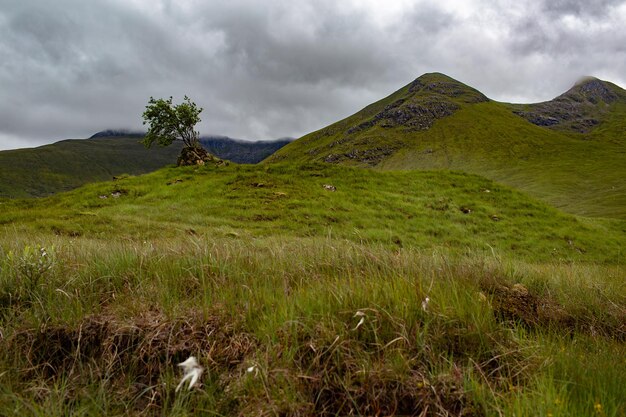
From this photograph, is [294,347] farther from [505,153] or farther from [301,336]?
[505,153]

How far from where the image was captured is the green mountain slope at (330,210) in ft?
51.4

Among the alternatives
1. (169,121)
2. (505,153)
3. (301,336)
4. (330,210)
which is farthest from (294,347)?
(505,153)

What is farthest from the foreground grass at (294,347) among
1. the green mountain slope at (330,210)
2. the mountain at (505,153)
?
the mountain at (505,153)

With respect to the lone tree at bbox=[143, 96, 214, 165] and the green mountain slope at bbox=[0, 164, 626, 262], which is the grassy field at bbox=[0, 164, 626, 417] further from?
the lone tree at bbox=[143, 96, 214, 165]

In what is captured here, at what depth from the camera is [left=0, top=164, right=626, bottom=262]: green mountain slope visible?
617 inches

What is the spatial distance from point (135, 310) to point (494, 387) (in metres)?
3.06

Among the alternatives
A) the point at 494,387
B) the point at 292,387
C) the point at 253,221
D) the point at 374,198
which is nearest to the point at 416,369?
the point at 494,387

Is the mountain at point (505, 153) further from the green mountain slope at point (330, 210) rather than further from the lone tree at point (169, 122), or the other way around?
the lone tree at point (169, 122)

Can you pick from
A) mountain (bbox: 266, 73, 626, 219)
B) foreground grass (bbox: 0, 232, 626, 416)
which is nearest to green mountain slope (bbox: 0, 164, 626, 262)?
foreground grass (bbox: 0, 232, 626, 416)

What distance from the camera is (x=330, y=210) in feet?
63.6

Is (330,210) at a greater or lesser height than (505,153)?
lesser

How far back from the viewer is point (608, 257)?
1708cm

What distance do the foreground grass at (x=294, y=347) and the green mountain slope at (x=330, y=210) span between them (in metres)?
9.60

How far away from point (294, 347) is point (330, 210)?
16845 mm
